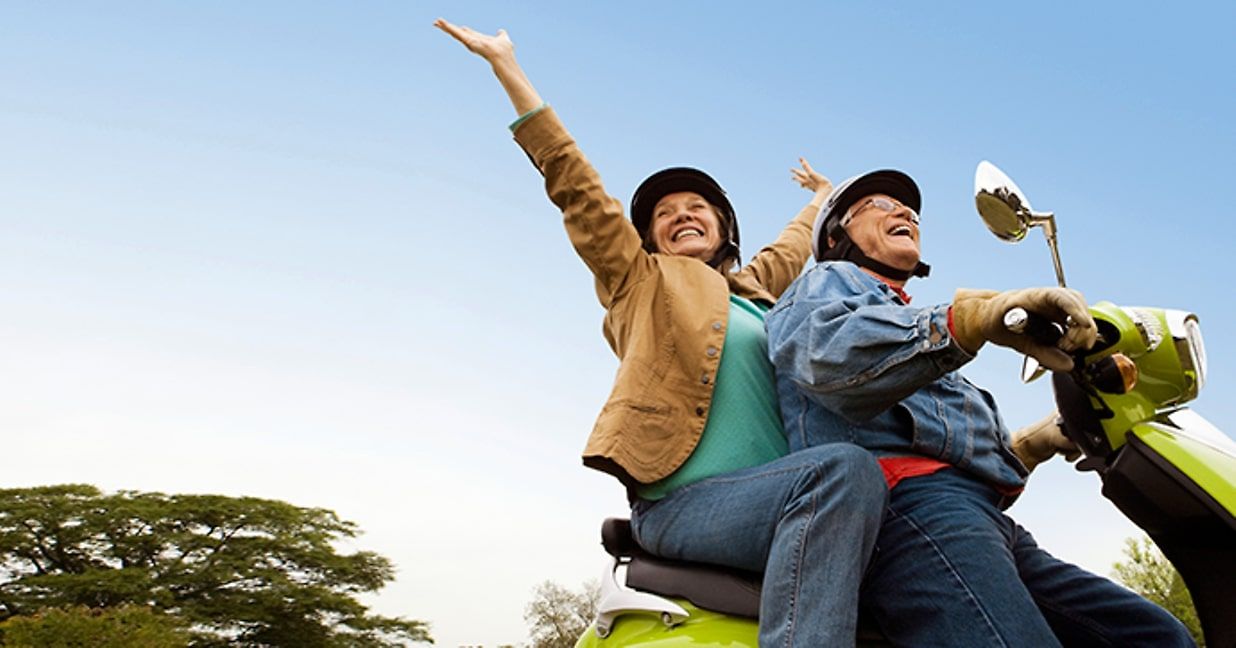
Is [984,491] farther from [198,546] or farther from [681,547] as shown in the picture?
[198,546]

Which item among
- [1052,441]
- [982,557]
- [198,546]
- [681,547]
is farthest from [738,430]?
[198,546]

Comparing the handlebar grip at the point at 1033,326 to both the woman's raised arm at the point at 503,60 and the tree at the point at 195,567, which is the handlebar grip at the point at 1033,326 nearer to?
the woman's raised arm at the point at 503,60

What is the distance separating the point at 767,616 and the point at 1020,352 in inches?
31.0

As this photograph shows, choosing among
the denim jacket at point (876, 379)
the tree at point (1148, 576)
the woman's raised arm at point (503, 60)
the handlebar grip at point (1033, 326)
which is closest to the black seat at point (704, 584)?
the denim jacket at point (876, 379)

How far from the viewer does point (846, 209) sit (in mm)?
3051

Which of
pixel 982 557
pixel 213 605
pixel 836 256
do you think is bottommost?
pixel 213 605

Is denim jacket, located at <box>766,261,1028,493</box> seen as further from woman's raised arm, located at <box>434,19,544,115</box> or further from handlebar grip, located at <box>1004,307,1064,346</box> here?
woman's raised arm, located at <box>434,19,544,115</box>

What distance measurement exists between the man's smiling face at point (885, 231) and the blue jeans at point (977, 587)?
672 millimetres

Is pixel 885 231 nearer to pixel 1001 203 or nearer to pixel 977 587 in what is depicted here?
pixel 1001 203

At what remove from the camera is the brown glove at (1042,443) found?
9.91ft

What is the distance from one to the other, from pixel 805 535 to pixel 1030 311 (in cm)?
67

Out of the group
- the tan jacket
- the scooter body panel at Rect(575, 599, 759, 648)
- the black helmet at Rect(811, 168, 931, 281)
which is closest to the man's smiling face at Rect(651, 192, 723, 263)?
the tan jacket

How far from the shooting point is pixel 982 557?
2287mm

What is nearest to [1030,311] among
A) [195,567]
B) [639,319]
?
[639,319]
